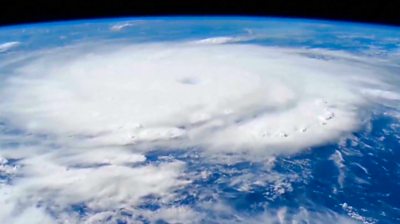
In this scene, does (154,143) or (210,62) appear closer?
(154,143)

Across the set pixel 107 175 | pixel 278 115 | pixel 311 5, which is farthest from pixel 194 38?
pixel 107 175

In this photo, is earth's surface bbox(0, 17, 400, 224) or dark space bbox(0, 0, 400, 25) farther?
dark space bbox(0, 0, 400, 25)

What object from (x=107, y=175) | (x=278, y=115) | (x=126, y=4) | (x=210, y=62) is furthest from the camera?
(x=210, y=62)

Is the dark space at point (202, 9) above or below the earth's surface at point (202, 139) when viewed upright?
above

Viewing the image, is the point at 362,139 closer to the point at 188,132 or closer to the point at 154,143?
the point at 188,132

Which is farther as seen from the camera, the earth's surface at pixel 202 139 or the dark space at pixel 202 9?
the dark space at pixel 202 9

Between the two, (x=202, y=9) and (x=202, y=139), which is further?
(x=202, y=9)

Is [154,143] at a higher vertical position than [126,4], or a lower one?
lower

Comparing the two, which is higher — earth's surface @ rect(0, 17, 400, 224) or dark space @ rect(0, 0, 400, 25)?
dark space @ rect(0, 0, 400, 25)
